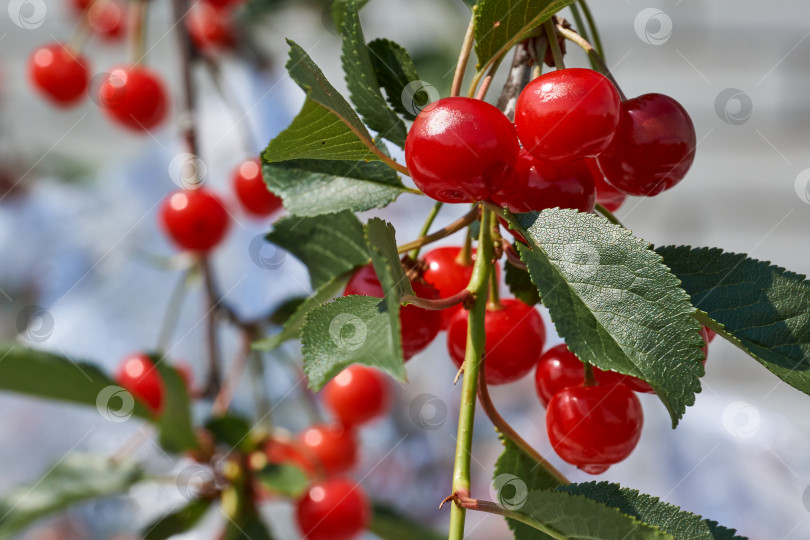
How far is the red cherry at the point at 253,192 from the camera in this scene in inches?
41.9

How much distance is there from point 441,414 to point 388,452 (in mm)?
121

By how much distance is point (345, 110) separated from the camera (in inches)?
13.5

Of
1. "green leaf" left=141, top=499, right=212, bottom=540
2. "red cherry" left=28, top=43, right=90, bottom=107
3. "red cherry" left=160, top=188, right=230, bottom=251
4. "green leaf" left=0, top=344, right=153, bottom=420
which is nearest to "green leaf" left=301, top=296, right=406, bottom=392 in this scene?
"green leaf" left=0, top=344, right=153, bottom=420

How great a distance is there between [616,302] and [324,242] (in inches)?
9.0

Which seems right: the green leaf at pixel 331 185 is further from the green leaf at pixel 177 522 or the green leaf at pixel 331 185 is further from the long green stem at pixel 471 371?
the green leaf at pixel 177 522

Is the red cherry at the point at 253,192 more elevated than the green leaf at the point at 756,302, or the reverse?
the green leaf at the point at 756,302

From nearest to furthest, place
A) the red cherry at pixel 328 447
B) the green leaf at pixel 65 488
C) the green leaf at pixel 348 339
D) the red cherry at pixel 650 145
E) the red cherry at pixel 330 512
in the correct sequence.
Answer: the green leaf at pixel 348 339 → the red cherry at pixel 650 145 → the green leaf at pixel 65 488 → the red cherry at pixel 330 512 → the red cherry at pixel 328 447

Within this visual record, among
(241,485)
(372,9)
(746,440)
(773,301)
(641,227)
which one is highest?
(641,227)

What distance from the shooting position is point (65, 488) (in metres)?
0.75

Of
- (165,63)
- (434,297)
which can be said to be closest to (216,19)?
(434,297)

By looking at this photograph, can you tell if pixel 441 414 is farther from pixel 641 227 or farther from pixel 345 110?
pixel 641 227

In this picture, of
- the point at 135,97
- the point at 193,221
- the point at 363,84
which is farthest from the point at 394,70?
the point at 135,97

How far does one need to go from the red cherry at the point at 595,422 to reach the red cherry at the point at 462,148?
12cm

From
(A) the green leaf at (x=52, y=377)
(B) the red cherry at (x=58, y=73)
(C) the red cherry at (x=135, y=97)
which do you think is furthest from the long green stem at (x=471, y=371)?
(B) the red cherry at (x=58, y=73)
